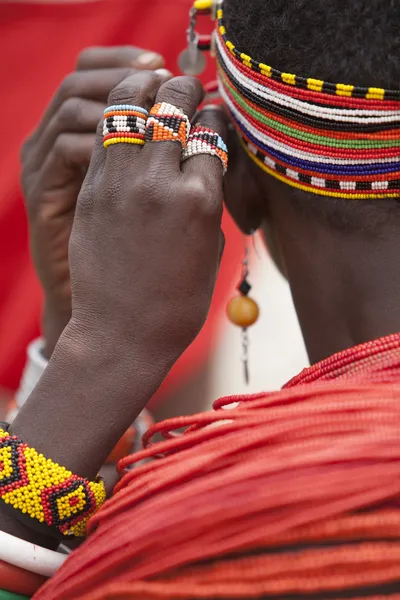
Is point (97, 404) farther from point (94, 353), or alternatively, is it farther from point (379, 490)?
point (379, 490)

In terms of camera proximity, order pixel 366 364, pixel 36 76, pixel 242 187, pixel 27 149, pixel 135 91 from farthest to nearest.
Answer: pixel 36 76 → pixel 27 149 → pixel 242 187 → pixel 135 91 → pixel 366 364

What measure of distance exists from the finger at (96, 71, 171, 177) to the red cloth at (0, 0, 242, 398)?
135 cm

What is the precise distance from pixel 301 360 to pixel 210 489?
1.37 m

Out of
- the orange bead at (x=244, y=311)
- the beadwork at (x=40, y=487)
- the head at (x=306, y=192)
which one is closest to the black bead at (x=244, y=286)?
the orange bead at (x=244, y=311)

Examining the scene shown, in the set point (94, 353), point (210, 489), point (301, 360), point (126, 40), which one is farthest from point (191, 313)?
point (126, 40)

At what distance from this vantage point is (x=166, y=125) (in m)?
1.00

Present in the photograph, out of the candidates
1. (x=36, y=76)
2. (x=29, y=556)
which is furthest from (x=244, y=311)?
(x=36, y=76)

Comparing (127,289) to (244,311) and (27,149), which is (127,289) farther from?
(27,149)

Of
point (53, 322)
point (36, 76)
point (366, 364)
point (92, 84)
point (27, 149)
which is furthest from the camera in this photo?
point (36, 76)

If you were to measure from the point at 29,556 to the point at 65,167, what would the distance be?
0.78 metres

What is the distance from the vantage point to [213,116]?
1154mm

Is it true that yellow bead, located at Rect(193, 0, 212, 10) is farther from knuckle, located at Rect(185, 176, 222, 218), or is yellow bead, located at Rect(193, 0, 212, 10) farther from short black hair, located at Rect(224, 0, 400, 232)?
knuckle, located at Rect(185, 176, 222, 218)

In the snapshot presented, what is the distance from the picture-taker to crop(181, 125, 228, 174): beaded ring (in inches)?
39.9

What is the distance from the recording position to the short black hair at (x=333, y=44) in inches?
36.8
